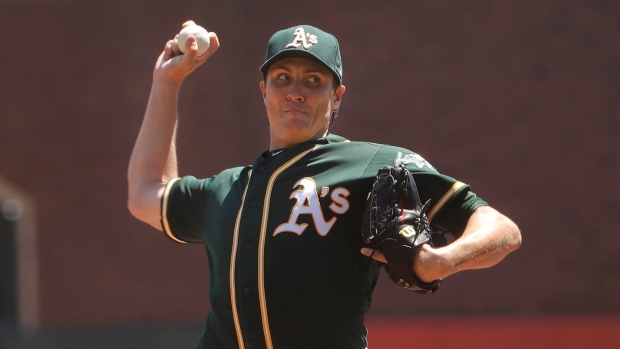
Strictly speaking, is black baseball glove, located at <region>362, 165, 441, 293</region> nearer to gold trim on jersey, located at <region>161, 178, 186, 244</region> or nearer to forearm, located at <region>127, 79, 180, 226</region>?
gold trim on jersey, located at <region>161, 178, 186, 244</region>

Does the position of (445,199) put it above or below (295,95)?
below

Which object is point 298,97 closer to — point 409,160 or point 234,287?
point 409,160

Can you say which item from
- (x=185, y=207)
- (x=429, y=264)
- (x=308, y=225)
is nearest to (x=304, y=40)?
(x=308, y=225)

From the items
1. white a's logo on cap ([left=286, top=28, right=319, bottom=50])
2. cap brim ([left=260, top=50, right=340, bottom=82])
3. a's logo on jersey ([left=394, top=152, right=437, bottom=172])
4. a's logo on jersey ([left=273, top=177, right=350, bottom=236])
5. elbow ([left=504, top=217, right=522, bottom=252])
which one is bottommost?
elbow ([left=504, top=217, right=522, bottom=252])

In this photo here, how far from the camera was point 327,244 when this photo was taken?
115 inches

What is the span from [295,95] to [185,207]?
0.59 meters

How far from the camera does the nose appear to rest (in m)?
3.08

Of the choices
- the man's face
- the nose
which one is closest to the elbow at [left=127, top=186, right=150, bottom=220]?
the man's face

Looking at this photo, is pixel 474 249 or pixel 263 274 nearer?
pixel 474 249

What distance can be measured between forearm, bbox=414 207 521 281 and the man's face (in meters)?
0.62

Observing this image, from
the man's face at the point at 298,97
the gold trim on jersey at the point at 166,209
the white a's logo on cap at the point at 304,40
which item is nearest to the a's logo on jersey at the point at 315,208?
the man's face at the point at 298,97

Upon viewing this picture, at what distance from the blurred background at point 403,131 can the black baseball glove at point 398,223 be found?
7505 mm

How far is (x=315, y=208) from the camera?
2949 mm

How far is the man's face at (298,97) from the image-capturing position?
122 inches
